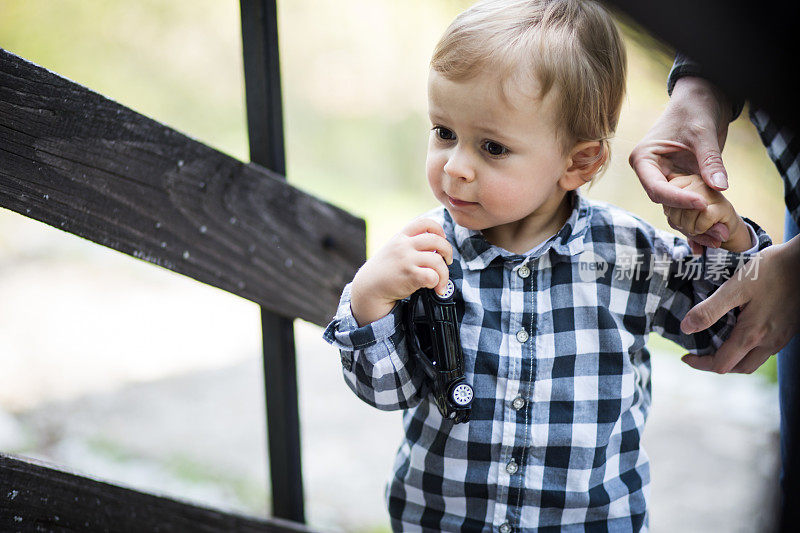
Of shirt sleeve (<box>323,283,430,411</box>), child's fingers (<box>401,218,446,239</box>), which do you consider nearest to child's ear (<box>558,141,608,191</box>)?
child's fingers (<box>401,218,446,239</box>)

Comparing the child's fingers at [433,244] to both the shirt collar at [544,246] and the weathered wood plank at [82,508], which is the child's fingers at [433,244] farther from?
the weathered wood plank at [82,508]

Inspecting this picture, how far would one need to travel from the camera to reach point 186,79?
19.6 feet

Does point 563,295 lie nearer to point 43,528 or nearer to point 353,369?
point 353,369

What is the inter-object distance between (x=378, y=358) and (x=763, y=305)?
592 millimetres

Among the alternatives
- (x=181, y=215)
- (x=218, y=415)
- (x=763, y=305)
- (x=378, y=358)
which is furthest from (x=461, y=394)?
(x=218, y=415)

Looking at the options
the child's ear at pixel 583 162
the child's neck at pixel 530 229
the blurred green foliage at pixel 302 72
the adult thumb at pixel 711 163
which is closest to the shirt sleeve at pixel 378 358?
the child's neck at pixel 530 229

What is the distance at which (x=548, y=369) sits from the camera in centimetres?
111

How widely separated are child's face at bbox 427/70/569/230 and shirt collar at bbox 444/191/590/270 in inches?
1.9

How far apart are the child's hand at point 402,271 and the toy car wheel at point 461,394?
0.49ft

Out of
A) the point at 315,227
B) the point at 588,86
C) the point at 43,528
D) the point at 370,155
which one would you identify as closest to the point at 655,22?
the point at 588,86

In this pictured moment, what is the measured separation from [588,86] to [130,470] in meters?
2.60

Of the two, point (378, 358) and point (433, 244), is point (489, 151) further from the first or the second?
point (378, 358)

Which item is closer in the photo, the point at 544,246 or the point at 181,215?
the point at 544,246

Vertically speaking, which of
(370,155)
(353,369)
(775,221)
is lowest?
(353,369)
